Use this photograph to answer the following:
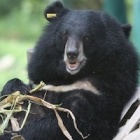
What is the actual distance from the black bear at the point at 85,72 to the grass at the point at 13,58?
505cm

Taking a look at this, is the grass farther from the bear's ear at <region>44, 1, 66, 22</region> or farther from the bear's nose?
the bear's nose

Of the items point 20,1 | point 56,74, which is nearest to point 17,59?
point 20,1

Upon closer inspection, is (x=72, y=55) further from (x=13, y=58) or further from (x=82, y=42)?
(x=13, y=58)

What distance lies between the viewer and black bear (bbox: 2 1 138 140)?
578 cm

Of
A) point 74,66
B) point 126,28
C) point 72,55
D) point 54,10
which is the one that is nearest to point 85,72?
point 74,66

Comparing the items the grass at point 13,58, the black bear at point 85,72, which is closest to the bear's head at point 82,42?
the black bear at point 85,72

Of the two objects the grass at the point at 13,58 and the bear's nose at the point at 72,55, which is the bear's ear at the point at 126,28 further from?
the grass at the point at 13,58

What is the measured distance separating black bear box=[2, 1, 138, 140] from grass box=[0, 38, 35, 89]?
5050 mm

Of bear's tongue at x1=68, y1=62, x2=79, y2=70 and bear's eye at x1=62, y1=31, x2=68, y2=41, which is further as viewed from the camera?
bear's eye at x1=62, y1=31, x2=68, y2=41

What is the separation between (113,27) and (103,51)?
0.26 m

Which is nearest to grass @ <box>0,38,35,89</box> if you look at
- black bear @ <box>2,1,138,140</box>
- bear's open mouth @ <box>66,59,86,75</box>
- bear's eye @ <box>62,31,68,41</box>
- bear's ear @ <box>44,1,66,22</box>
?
bear's ear @ <box>44,1,66,22</box>

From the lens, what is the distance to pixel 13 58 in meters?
13.9

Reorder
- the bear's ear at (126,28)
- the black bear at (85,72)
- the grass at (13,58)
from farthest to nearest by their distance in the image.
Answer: the grass at (13,58) → the bear's ear at (126,28) → the black bear at (85,72)

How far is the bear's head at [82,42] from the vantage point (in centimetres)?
593
